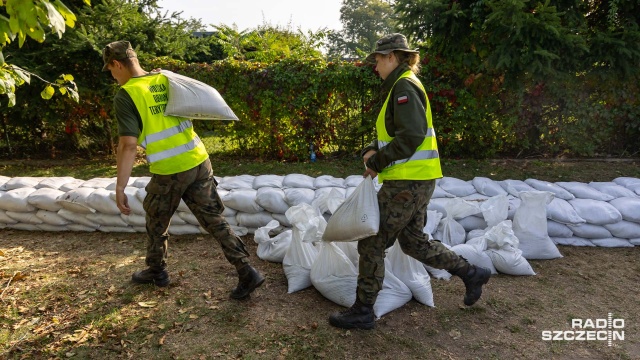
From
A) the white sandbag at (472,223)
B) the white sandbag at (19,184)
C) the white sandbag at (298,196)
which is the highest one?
the white sandbag at (19,184)

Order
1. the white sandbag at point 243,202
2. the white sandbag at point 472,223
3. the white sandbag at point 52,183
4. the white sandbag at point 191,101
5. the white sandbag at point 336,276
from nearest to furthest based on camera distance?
the white sandbag at point 191,101, the white sandbag at point 336,276, the white sandbag at point 472,223, the white sandbag at point 243,202, the white sandbag at point 52,183

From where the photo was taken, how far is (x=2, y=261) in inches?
155

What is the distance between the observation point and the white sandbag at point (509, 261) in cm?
342

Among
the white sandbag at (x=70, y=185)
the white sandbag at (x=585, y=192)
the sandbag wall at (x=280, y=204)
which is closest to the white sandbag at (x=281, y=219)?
the sandbag wall at (x=280, y=204)

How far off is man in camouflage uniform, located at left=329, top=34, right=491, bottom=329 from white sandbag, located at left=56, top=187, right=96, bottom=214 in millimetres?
2900

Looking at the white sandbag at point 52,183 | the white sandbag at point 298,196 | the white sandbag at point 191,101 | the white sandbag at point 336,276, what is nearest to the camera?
the white sandbag at point 191,101

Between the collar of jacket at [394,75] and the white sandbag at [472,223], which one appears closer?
the collar of jacket at [394,75]

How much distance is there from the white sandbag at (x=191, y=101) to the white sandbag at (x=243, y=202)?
1237mm

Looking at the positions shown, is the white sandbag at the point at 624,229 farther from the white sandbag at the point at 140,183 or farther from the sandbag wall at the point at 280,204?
the white sandbag at the point at 140,183

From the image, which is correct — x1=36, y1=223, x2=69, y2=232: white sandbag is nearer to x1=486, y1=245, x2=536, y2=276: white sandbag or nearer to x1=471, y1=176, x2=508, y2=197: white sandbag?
x1=486, y1=245, x2=536, y2=276: white sandbag

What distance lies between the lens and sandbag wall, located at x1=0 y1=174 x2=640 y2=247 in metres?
3.94

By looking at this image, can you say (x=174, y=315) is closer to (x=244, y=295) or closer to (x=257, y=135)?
(x=244, y=295)

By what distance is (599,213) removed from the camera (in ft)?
12.8

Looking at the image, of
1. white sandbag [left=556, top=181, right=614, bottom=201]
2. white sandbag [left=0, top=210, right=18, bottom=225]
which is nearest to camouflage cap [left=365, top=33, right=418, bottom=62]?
white sandbag [left=556, top=181, right=614, bottom=201]
